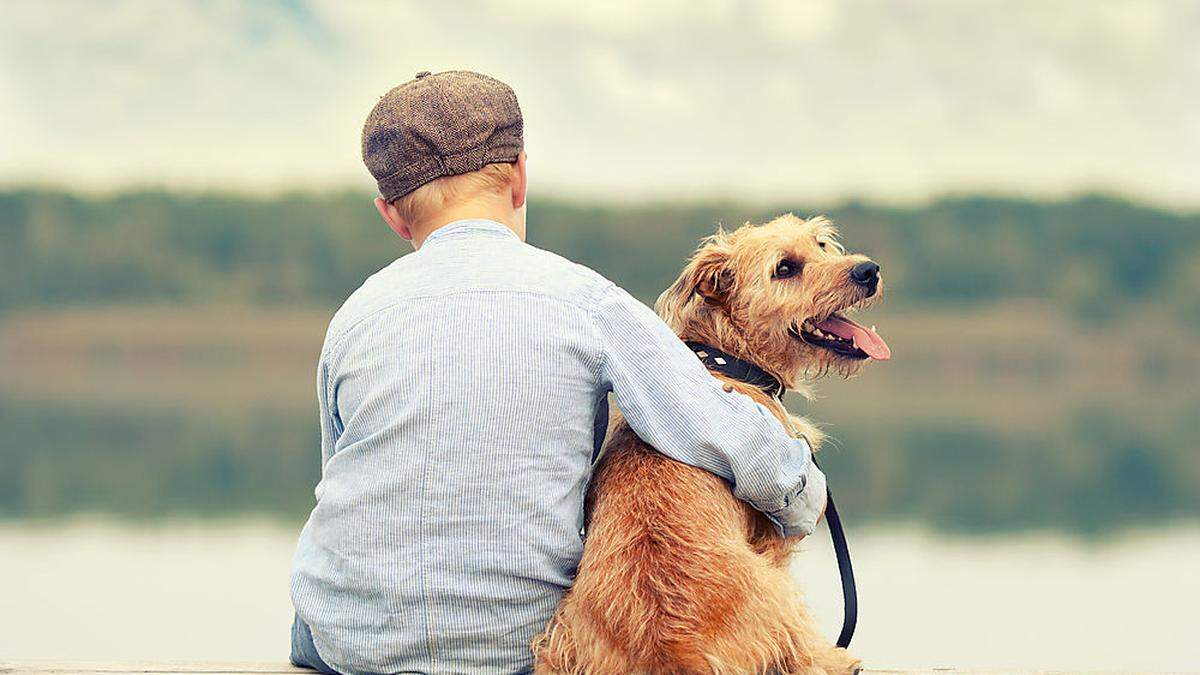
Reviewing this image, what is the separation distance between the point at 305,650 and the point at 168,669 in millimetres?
483

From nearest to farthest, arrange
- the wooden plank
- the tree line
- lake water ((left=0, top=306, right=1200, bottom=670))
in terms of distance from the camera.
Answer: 1. the wooden plank
2. lake water ((left=0, top=306, right=1200, bottom=670))
3. the tree line

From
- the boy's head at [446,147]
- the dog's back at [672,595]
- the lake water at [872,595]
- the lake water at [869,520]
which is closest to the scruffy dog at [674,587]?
the dog's back at [672,595]

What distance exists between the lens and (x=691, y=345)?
3.74 metres

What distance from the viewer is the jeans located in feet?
11.0

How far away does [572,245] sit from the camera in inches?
1889

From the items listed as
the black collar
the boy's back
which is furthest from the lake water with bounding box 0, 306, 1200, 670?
the boy's back

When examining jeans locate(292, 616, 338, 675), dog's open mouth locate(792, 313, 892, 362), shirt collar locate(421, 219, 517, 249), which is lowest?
jeans locate(292, 616, 338, 675)

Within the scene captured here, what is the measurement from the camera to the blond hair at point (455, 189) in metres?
3.09

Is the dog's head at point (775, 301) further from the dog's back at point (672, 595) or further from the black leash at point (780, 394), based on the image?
the dog's back at point (672, 595)

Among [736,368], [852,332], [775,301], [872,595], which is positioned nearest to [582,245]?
[872,595]

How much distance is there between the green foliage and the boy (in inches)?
1660

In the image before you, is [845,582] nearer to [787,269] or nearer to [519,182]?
[787,269]

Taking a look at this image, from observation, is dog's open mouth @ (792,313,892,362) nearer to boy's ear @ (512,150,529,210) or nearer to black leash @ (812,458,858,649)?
black leash @ (812,458,858,649)

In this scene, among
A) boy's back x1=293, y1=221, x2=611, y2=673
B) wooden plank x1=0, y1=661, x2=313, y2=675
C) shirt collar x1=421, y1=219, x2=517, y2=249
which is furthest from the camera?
wooden plank x1=0, y1=661, x2=313, y2=675
